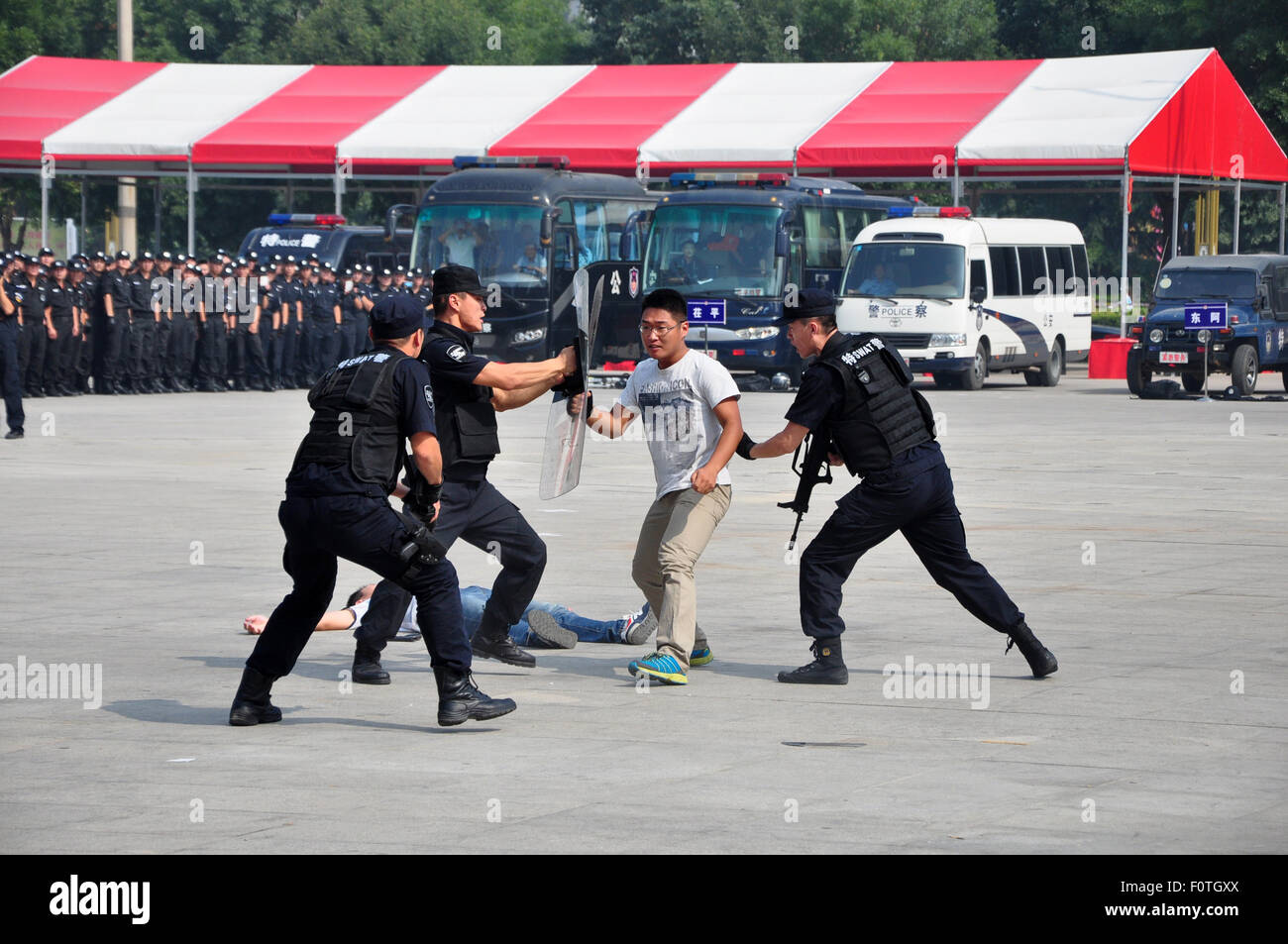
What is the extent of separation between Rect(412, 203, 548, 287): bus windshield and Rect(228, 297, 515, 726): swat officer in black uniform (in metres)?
24.7

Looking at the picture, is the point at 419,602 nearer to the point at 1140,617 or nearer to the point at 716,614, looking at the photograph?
the point at 716,614

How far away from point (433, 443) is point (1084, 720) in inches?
106

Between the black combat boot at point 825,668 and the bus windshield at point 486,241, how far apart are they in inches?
951

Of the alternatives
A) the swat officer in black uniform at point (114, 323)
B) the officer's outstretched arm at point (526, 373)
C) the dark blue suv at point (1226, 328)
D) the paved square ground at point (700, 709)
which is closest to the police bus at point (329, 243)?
the swat officer in black uniform at point (114, 323)

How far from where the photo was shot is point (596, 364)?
112 ft

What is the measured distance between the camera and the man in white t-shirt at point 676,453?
28.1ft

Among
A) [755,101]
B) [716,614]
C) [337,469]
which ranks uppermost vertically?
[755,101]

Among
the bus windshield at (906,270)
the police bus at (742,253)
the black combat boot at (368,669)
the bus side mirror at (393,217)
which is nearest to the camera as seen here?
the black combat boot at (368,669)

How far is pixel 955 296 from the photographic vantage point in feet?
97.1

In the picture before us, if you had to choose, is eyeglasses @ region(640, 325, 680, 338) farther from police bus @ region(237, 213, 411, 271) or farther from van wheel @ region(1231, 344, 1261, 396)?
police bus @ region(237, 213, 411, 271)

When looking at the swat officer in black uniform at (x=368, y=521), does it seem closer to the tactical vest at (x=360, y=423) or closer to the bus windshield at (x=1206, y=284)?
the tactical vest at (x=360, y=423)

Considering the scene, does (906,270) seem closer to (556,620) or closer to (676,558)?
(556,620)

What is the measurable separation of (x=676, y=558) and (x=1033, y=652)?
1.57m
